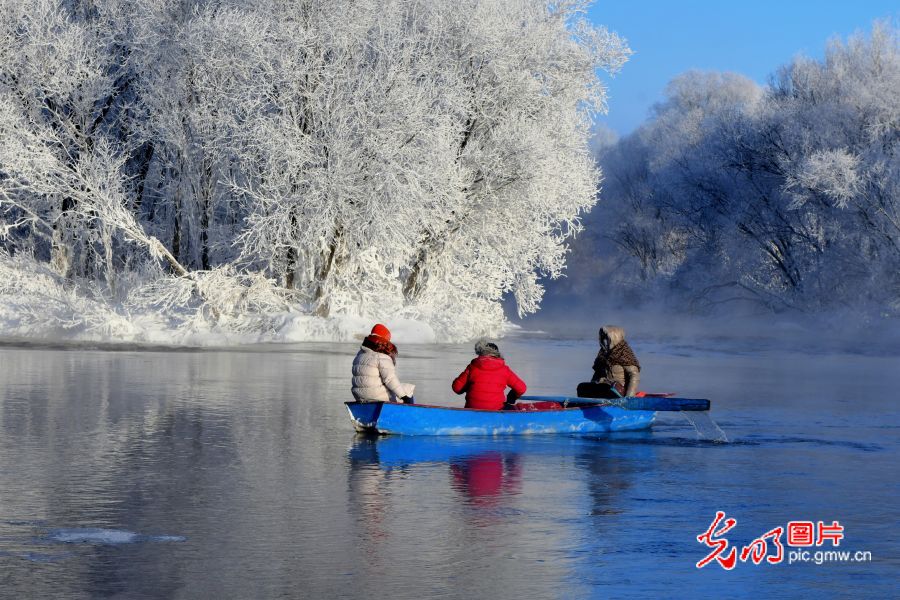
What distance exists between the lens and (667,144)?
79312 millimetres

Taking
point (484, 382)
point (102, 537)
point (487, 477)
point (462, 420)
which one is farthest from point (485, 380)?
point (102, 537)

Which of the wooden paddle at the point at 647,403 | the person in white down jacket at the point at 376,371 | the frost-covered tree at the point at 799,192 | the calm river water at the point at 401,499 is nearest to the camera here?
the calm river water at the point at 401,499

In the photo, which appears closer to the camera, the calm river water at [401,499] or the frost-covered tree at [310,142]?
the calm river water at [401,499]

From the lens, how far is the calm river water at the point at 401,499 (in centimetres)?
877

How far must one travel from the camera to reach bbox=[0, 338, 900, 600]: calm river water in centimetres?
877

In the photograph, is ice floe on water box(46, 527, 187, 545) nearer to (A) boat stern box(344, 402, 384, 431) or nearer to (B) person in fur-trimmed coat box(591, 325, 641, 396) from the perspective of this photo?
(A) boat stern box(344, 402, 384, 431)

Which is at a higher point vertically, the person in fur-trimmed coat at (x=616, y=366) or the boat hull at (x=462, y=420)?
the person in fur-trimmed coat at (x=616, y=366)

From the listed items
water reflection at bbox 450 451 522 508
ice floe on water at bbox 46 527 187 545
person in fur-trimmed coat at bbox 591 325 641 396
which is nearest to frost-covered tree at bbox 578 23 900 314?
person in fur-trimmed coat at bbox 591 325 641 396

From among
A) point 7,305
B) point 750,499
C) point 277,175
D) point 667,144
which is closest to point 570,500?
point 750,499

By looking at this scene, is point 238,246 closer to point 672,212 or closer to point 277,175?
point 277,175

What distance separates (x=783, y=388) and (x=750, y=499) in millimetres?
13293

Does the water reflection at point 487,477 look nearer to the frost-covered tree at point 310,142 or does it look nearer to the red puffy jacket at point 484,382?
the red puffy jacket at point 484,382

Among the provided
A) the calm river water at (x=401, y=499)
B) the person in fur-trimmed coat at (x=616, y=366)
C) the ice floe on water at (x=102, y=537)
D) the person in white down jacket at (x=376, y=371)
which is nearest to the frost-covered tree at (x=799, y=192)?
the calm river water at (x=401, y=499)

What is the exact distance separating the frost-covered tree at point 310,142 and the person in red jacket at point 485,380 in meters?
18.0
